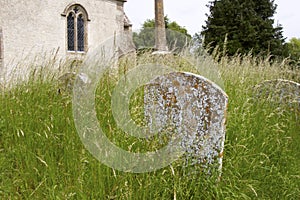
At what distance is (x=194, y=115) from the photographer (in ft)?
8.37

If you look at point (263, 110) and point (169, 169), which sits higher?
point (263, 110)

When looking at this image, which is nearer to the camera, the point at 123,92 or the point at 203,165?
the point at 203,165

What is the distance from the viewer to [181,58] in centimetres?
511

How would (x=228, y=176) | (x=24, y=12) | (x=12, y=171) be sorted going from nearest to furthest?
(x=228, y=176) < (x=12, y=171) < (x=24, y=12)

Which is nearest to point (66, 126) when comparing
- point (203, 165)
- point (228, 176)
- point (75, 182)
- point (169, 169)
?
point (75, 182)

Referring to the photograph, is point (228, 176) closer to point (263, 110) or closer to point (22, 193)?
point (263, 110)

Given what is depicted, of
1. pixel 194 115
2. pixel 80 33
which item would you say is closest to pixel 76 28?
pixel 80 33

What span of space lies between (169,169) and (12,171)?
4.63 ft

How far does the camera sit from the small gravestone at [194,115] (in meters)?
2.49

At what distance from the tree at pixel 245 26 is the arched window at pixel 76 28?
863 cm

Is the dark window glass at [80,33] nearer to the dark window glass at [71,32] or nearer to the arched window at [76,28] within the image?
the arched window at [76,28]

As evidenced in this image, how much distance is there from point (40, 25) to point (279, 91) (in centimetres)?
1370

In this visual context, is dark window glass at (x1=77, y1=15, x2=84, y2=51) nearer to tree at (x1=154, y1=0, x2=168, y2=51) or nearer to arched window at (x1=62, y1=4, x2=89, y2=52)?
arched window at (x1=62, y1=4, x2=89, y2=52)

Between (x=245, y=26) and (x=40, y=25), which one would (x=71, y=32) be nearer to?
(x=40, y=25)
